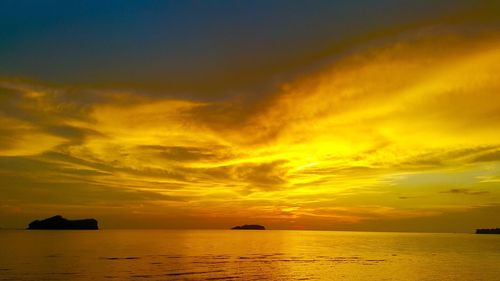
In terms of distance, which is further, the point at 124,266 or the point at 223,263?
the point at 223,263

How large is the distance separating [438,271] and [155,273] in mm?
57068

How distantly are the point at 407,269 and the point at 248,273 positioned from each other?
36311 millimetres

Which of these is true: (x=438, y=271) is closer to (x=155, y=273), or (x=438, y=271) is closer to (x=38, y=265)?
(x=155, y=273)

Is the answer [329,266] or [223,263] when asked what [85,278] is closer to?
[223,263]

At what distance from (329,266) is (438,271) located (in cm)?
2219

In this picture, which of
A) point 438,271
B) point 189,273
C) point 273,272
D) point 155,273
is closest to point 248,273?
point 273,272

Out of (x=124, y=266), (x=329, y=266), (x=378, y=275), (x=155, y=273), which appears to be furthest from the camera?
(x=329, y=266)

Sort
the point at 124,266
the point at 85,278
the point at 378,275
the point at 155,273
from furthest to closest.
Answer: the point at 124,266, the point at 378,275, the point at 155,273, the point at 85,278

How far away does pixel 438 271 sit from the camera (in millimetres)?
88125

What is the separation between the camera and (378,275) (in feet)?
264

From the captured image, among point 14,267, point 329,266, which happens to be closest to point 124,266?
point 14,267

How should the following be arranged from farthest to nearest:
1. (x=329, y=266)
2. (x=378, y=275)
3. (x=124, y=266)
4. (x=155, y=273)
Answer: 1. (x=329, y=266)
2. (x=124, y=266)
3. (x=378, y=275)
4. (x=155, y=273)

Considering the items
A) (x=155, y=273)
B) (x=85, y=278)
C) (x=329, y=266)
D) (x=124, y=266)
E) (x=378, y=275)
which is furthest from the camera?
(x=329, y=266)

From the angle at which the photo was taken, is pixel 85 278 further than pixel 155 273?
No
